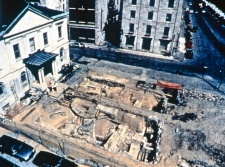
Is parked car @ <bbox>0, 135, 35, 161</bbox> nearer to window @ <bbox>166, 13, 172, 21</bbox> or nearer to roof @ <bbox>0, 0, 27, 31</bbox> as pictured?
roof @ <bbox>0, 0, 27, 31</bbox>

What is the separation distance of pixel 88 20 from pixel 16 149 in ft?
124

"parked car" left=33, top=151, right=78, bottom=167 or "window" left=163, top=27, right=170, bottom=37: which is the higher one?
"window" left=163, top=27, right=170, bottom=37

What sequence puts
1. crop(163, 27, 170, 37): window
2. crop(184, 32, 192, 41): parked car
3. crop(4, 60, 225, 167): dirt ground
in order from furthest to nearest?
crop(184, 32, 192, 41): parked car → crop(163, 27, 170, 37): window → crop(4, 60, 225, 167): dirt ground

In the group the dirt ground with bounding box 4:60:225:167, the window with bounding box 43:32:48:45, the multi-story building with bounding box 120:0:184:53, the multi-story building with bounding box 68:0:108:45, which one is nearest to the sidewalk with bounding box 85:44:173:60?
the multi-story building with bounding box 120:0:184:53

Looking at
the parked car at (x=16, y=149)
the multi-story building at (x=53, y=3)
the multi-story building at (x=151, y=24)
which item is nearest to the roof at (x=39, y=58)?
the parked car at (x=16, y=149)

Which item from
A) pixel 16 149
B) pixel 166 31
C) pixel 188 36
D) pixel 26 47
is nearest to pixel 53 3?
pixel 26 47

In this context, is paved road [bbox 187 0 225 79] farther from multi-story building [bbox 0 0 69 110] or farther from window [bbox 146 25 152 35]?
multi-story building [bbox 0 0 69 110]

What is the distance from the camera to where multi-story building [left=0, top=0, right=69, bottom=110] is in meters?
28.5

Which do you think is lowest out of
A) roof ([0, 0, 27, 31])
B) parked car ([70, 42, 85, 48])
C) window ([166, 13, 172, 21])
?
parked car ([70, 42, 85, 48])

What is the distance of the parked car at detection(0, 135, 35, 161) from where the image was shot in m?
23.3

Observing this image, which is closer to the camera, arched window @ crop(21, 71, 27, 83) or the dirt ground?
the dirt ground

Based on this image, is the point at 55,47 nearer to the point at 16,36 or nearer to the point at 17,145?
the point at 16,36

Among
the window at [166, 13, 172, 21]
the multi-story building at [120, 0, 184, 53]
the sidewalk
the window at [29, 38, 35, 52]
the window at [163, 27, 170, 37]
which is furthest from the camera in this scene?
the sidewalk

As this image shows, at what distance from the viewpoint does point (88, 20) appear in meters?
52.8
